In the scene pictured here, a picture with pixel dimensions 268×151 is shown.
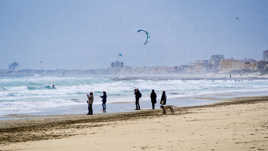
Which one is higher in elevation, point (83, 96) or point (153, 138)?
point (83, 96)

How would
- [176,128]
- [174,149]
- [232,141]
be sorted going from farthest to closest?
[176,128] < [232,141] < [174,149]

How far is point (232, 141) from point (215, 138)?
0.52 meters

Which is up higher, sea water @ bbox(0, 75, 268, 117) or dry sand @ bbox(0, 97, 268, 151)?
→ sea water @ bbox(0, 75, 268, 117)

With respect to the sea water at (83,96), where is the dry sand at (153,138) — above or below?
below

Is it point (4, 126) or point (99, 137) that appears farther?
point (4, 126)

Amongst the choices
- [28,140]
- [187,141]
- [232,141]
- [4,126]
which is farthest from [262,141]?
[4,126]

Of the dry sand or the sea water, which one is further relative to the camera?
the sea water

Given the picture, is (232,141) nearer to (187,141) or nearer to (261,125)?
(187,141)

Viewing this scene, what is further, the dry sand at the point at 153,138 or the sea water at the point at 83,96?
the sea water at the point at 83,96

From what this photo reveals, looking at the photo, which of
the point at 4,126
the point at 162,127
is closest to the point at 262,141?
the point at 162,127

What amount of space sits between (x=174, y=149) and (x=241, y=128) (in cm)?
299

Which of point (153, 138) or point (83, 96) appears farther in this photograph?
point (83, 96)

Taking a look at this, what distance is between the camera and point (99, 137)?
31.0 feet

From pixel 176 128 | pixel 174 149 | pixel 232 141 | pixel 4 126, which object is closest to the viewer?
pixel 174 149
